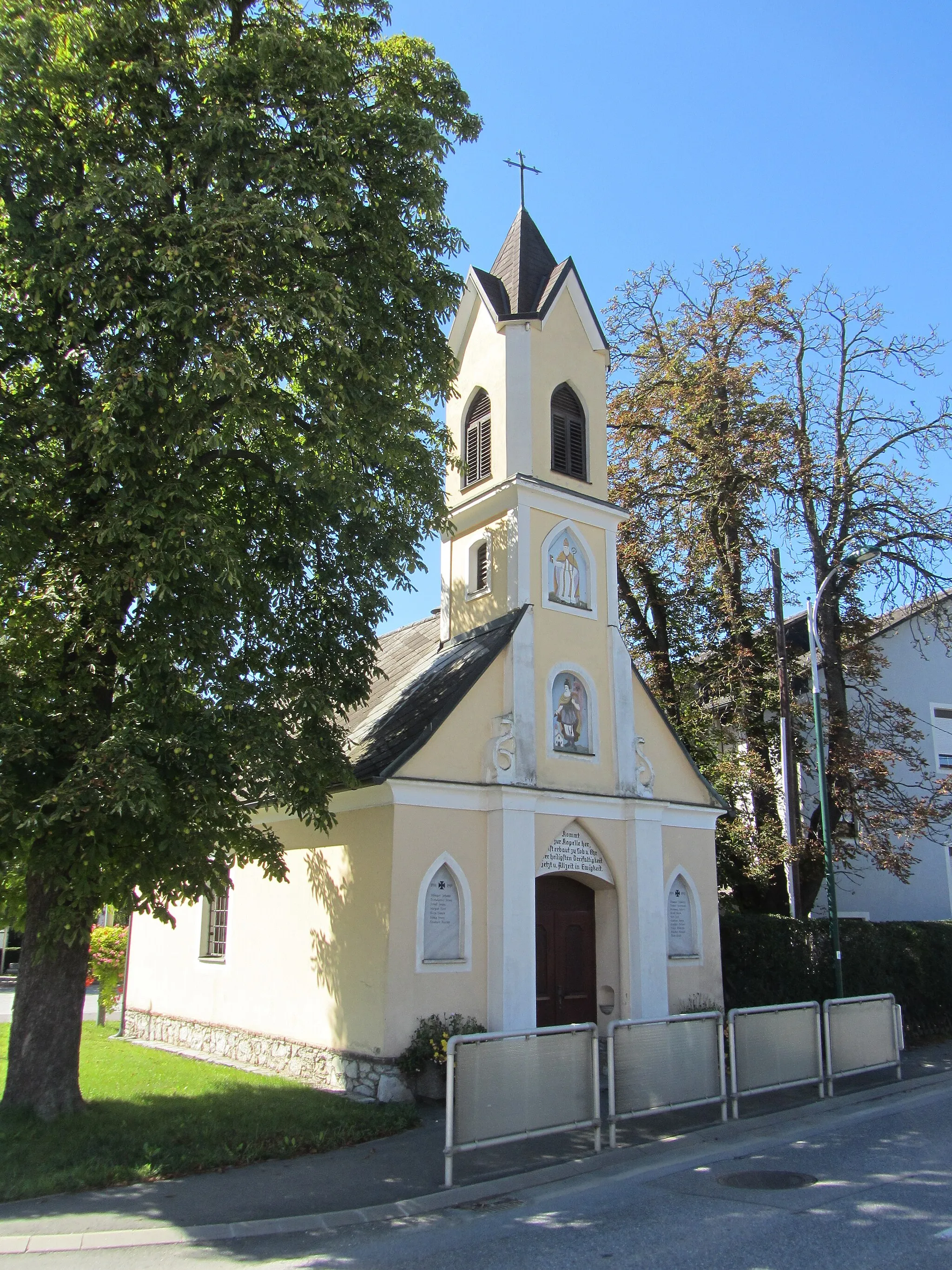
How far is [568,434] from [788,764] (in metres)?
7.50

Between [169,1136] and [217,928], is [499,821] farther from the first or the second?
[217,928]

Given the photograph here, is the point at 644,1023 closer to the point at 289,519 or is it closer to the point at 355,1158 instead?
the point at 355,1158

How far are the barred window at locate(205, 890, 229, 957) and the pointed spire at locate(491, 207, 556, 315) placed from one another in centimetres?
1216

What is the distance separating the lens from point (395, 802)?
13336mm

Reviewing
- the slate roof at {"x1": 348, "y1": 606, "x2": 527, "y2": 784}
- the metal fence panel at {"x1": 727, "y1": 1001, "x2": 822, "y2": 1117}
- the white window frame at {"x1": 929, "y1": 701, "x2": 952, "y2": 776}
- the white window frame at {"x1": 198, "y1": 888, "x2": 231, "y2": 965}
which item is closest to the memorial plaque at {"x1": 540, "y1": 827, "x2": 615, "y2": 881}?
the slate roof at {"x1": 348, "y1": 606, "x2": 527, "y2": 784}

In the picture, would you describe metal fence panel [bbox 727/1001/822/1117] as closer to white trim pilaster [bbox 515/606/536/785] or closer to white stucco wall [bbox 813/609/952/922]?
white trim pilaster [bbox 515/606/536/785]

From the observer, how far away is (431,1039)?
12.7m

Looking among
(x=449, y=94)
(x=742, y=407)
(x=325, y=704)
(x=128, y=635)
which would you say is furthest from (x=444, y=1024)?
(x=742, y=407)

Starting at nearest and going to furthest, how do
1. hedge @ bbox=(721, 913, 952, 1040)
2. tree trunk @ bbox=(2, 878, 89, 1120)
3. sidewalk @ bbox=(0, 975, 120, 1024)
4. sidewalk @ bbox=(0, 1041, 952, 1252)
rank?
1. sidewalk @ bbox=(0, 1041, 952, 1252)
2. tree trunk @ bbox=(2, 878, 89, 1120)
3. hedge @ bbox=(721, 913, 952, 1040)
4. sidewalk @ bbox=(0, 975, 120, 1024)

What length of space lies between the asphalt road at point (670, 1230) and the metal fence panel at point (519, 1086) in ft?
1.81

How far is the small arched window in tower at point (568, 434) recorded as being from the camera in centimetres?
1766

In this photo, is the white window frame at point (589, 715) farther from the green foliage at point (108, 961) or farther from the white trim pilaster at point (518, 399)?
the green foliage at point (108, 961)

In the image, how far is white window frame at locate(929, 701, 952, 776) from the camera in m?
26.8

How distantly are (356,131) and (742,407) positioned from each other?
13.2 metres
